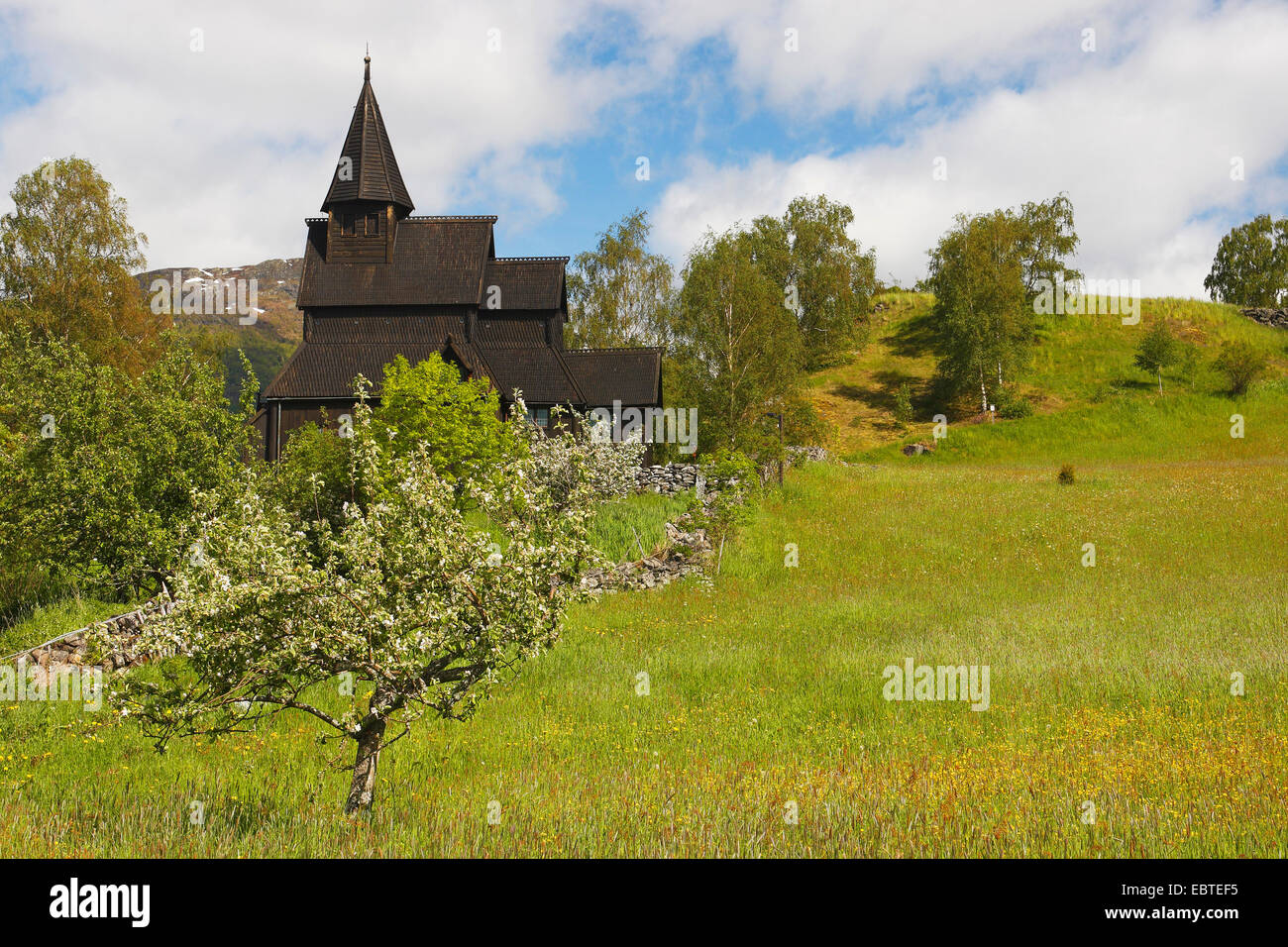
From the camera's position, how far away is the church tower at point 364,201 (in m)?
43.1

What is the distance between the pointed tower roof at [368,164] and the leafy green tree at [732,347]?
16.9 metres

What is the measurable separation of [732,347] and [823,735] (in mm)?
29192

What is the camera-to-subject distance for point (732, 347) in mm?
38875

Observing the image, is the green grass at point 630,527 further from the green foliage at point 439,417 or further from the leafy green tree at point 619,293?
the leafy green tree at point 619,293

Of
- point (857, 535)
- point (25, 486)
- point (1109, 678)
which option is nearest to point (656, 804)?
point (1109, 678)

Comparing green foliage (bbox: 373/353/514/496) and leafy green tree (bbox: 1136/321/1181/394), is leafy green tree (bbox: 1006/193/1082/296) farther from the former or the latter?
green foliage (bbox: 373/353/514/496)

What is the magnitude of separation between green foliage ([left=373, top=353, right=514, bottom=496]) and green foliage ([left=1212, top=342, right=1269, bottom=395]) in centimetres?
5180

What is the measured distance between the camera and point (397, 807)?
8.09 meters

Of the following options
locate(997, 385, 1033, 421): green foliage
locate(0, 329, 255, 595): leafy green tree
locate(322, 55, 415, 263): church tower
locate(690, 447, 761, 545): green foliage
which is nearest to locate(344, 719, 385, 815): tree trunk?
locate(0, 329, 255, 595): leafy green tree

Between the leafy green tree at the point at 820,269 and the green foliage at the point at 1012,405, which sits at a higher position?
the leafy green tree at the point at 820,269

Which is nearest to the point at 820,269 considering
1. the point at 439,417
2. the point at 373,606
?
the point at 439,417

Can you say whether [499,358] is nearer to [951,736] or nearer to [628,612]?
[628,612]

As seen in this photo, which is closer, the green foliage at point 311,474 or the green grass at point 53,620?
the green grass at point 53,620

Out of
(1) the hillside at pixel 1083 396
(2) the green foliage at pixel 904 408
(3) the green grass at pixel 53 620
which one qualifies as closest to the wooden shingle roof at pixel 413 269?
(3) the green grass at pixel 53 620
